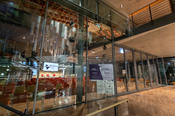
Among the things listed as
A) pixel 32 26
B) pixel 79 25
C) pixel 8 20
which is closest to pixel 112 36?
pixel 79 25

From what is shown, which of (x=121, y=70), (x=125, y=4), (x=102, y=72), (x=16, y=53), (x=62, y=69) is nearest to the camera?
(x=102, y=72)

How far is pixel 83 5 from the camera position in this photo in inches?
133

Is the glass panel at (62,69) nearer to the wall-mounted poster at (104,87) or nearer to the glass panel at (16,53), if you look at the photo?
the glass panel at (16,53)

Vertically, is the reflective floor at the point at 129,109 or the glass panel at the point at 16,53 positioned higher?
the glass panel at the point at 16,53

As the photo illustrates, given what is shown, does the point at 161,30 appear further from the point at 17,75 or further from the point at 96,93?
the point at 17,75

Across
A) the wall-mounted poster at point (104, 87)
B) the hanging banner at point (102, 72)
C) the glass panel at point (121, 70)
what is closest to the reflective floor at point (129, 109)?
the wall-mounted poster at point (104, 87)

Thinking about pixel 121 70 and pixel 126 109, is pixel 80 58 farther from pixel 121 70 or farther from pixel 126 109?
pixel 121 70

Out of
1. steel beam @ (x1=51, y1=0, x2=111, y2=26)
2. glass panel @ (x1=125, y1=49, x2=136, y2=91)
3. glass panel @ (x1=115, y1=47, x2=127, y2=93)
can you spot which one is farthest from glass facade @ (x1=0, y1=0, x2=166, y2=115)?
glass panel @ (x1=125, y1=49, x2=136, y2=91)

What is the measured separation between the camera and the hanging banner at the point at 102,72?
315 cm

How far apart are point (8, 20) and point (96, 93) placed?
5360 millimetres

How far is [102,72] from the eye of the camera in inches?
126

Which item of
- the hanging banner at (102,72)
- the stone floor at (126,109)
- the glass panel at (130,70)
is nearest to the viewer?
the stone floor at (126,109)

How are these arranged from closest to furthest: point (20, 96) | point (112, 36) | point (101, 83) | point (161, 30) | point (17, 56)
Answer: point (20, 96), point (101, 83), point (161, 30), point (17, 56), point (112, 36)

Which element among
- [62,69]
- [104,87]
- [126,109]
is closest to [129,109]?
[126,109]
